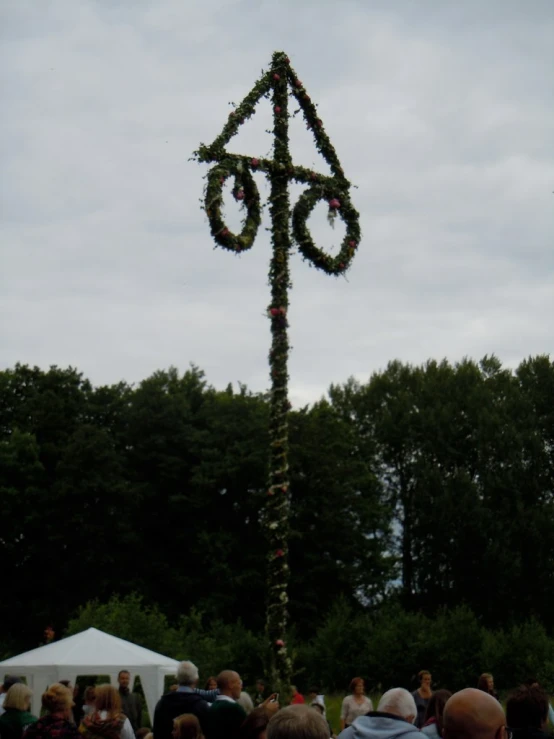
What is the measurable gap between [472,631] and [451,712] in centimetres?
3020

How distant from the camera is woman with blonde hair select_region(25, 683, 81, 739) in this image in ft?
21.3

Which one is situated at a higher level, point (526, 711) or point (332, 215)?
point (332, 215)

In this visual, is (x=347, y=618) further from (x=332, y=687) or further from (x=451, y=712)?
(x=451, y=712)

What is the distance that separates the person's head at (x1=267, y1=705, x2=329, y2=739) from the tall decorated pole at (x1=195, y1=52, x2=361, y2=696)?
9.72 metres

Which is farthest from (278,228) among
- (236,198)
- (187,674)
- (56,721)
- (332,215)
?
(56,721)

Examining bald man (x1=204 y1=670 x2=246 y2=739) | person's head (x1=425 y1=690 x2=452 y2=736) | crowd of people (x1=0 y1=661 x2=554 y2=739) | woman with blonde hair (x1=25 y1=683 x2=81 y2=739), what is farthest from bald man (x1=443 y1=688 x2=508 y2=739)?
person's head (x1=425 y1=690 x2=452 y2=736)

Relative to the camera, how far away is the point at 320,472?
4522cm

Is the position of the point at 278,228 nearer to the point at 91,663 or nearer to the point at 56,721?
the point at 91,663

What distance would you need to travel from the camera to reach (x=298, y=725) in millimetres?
3898

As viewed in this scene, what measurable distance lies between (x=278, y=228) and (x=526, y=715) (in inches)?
402

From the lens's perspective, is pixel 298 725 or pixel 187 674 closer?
pixel 298 725

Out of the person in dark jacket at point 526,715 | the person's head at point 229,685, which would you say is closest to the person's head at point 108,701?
the person's head at point 229,685

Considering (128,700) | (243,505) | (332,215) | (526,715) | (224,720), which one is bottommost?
(128,700)

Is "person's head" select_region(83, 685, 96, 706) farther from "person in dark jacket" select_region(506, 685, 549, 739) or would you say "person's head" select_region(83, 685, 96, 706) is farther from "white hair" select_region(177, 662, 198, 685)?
"person in dark jacket" select_region(506, 685, 549, 739)
